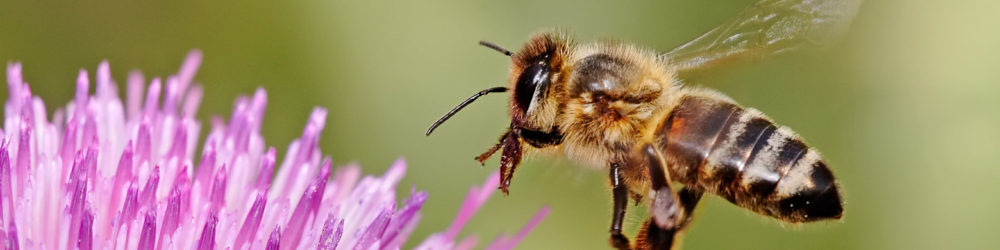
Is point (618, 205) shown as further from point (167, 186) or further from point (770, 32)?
point (167, 186)

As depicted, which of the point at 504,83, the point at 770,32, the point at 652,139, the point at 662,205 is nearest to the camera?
the point at 662,205

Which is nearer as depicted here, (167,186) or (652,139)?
(652,139)

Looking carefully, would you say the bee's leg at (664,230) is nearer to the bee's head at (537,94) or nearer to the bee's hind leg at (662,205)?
the bee's hind leg at (662,205)

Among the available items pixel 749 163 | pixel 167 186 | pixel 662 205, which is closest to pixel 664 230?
pixel 662 205

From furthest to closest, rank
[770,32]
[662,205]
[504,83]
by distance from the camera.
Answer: [504,83], [770,32], [662,205]

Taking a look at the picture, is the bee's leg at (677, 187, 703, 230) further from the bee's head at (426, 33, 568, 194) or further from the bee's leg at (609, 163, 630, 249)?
the bee's head at (426, 33, 568, 194)

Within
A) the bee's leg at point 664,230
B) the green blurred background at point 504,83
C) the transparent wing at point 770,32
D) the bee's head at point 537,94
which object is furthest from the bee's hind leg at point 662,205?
the green blurred background at point 504,83

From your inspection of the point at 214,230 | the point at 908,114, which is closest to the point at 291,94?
the point at 214,230
